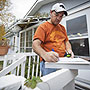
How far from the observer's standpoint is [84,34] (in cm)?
200

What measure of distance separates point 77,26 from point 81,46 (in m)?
0.69

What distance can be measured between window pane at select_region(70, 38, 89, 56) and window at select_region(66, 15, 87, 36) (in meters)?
0.24

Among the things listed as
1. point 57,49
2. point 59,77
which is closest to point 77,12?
point 57,49

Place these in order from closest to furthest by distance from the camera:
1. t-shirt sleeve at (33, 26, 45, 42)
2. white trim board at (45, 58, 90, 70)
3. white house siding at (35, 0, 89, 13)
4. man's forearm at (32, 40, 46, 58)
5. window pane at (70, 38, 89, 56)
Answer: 1. white trim board at (45, 58, 90, 70)
2. man's forearm at (32, 40, 46, 58)
3. t-shirt sleeve at (33, 26, 45, 42)
4. window pane at (70, 38, 89, 56)
5. white house siding at (35, 0, 89, 13)

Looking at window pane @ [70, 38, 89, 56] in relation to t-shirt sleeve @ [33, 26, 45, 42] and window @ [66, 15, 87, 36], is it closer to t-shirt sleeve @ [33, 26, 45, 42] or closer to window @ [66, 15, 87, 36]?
window @ [66, 15, 87, 36]

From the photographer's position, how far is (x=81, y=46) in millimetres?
2074

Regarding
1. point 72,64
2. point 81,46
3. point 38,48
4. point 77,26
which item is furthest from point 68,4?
point 72,64

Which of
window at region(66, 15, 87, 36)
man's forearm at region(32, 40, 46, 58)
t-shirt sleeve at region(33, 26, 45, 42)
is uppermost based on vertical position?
window at region(66, 15, 87, 36)

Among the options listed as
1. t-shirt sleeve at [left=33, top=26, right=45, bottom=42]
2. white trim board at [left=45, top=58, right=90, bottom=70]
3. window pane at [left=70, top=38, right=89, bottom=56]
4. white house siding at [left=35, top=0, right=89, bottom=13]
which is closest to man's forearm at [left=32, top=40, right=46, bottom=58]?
t-shirt sleeve at [left=33, top=26, right=45, bottom=42]

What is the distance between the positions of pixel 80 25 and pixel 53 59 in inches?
80.9

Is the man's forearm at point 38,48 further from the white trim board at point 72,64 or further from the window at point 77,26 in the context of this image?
the window at point 77,26

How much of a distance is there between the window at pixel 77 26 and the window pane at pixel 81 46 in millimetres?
243

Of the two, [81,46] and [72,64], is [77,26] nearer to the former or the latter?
[81,46]

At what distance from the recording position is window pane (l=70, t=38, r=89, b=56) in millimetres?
1952
